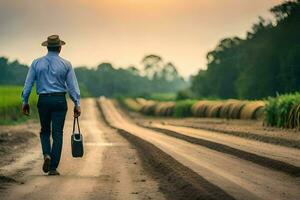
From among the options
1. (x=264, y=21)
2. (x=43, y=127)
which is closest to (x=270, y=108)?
(x=43, y=127)

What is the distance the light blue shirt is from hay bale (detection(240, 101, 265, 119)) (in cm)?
2607

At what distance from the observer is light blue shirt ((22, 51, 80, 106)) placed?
36.7ft

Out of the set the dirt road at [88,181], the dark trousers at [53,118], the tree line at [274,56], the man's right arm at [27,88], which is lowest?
the dirt road at [88,181]

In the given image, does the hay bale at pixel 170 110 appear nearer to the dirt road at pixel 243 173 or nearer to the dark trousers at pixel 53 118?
the dirt road at pixel 243 173

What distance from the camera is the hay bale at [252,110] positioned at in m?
37.1

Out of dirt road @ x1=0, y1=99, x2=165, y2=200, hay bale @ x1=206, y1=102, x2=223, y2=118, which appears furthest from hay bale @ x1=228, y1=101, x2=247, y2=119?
dirt road @ x1=0, y1=99, x2=165, y2=200

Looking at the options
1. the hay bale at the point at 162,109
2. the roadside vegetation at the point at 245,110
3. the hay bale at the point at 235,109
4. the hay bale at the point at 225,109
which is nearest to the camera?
the roadside vegetation at the point at 245,110

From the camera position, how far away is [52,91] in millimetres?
11164

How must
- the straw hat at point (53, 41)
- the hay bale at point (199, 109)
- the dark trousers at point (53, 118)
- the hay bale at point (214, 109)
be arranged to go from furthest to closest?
the hay bale at point (199, 109)
the hay bale at point (214, 109)
the straw hat at point (53, 41)
the dark trousers at point (53, 118)

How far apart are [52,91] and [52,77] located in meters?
0.22

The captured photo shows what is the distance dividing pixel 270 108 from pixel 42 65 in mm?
20522

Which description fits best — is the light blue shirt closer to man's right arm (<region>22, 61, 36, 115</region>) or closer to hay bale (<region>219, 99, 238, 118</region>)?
man's right arm (<region>22, 61, 36, 115</region>)

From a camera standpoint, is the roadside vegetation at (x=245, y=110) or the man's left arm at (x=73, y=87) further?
the roadside vegetation at (x=245, y=110)

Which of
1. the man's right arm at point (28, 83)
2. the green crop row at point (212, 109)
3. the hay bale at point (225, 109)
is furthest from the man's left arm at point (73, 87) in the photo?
the hay bale at point (225, 109)
